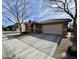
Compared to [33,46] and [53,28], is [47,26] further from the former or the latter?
[33,46]

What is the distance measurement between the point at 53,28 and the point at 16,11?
49 centimetres

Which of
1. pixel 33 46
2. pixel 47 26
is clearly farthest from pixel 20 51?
pixel 47 26

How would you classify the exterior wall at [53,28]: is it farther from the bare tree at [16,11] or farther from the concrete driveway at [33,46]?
the bare tree at [16,11]

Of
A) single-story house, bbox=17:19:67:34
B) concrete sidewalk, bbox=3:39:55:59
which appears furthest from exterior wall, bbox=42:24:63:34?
concrete sidewalk, bbox=3:39:55:59

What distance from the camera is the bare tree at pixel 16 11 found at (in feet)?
4.75

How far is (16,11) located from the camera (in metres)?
1.48

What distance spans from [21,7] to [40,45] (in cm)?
52

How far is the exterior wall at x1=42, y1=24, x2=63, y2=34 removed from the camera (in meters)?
1.46

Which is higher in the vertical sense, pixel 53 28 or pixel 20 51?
pixel 53 28

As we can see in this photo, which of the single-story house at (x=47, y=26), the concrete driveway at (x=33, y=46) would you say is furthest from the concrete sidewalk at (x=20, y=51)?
the single-story house at (x=47, y=26)

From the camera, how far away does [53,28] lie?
1.48 meters

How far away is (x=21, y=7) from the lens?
1.49 meters

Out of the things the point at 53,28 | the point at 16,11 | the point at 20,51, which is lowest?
the point at 20,51

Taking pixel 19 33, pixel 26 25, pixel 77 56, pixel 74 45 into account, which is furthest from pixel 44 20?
pixel 77 56
